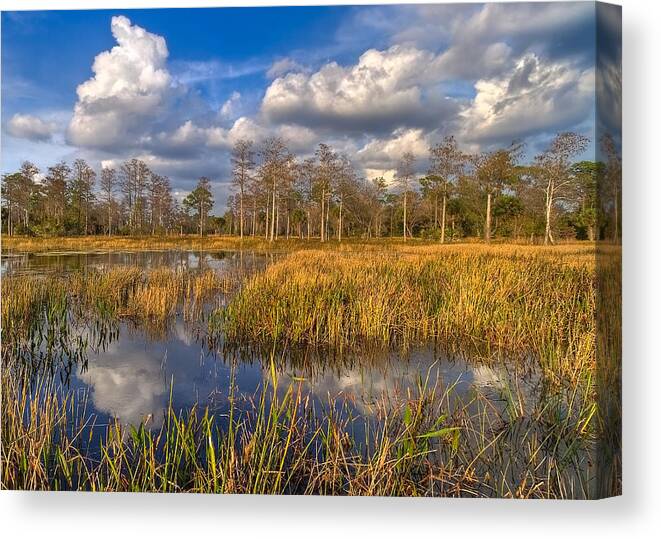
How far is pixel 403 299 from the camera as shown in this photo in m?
3.65

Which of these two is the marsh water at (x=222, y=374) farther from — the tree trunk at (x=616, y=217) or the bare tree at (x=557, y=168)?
the bare tree at (x=557, y=168)

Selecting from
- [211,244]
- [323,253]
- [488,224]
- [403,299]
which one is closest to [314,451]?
[403,299]

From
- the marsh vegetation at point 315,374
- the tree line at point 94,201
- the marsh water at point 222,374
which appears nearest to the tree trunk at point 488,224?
the marsh vegetation at point 315,374

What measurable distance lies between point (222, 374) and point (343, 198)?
66.5 inches

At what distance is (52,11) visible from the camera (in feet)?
10.7

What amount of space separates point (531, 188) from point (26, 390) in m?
3.86

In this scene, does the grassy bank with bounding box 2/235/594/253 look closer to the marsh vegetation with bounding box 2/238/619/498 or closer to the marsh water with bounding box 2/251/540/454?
the marsh vegetation with bounding box 2/238/619/498

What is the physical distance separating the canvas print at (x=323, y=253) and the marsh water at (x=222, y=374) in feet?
0.06

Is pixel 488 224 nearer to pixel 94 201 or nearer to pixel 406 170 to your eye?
pixel 406 170

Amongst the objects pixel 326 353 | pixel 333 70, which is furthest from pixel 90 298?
pixel 333 70

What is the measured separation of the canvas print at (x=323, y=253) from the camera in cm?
287

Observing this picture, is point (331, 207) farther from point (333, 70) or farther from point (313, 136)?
point (333, 70)

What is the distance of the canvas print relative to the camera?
113 inches

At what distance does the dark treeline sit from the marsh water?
0.55 meters
